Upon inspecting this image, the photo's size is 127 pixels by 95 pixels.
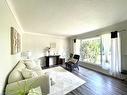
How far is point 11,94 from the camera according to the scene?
1931 millimetres

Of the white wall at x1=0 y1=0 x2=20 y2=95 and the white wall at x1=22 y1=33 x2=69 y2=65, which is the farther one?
the white wall at x1=22 y1=33 x2=69 y2=65

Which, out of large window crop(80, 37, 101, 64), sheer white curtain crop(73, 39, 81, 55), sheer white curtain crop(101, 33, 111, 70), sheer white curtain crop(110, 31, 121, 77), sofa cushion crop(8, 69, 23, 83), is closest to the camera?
sofa cushion crop(8, 69, 23, 83)

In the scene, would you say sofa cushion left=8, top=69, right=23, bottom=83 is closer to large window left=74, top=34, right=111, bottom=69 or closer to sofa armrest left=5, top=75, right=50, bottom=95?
sofa armrest left=5, top=75, right=50, bottom=95

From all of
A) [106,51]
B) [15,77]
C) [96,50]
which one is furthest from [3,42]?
[96,50]

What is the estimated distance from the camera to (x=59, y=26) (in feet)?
15.1

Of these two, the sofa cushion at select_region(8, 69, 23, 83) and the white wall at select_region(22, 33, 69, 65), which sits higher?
the white wall at select_region(22, 33, 69, 65)

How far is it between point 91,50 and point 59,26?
3.03 m

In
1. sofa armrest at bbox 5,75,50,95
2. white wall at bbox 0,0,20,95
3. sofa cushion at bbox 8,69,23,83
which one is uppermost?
white wall at bbox 0,0,20,95

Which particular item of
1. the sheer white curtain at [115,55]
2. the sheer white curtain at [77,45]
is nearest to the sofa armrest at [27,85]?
the sheer white curtain at [115,55]

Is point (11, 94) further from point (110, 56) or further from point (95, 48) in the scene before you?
point (95, 48)

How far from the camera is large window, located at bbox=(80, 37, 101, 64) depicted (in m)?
5.90

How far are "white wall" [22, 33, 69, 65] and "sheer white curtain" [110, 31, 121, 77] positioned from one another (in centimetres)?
446

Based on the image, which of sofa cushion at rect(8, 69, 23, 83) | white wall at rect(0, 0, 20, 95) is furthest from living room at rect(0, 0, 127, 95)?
sofa cushion at rect(8, 69, 23, 83)

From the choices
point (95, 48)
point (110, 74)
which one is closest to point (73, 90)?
point (110, 74)
